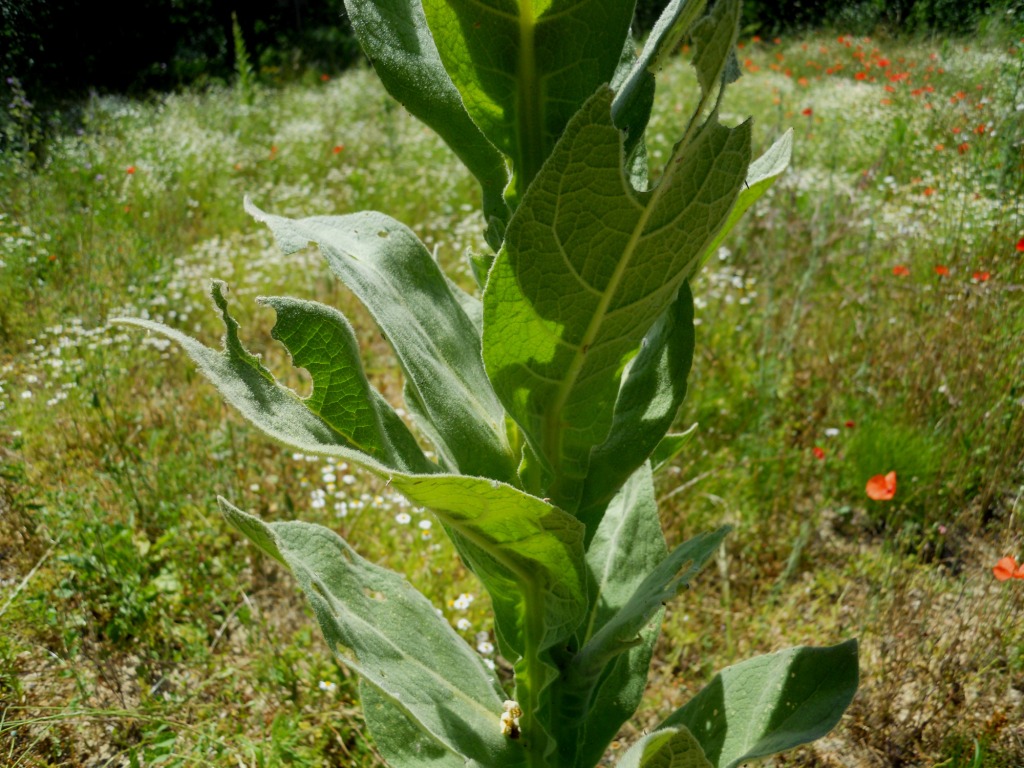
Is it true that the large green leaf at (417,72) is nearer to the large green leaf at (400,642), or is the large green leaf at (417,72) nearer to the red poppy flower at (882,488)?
the large green leaf at (400,642)

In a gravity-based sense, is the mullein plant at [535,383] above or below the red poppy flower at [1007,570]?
above

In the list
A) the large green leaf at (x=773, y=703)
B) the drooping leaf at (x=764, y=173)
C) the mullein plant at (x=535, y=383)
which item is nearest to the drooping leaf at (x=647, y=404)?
the mullein plant at (x=535, y=383)

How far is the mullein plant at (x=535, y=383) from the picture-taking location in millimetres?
857

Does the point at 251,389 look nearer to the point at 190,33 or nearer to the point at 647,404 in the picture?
the point at 647,404

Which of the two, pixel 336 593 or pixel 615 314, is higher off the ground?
pixel 615 314

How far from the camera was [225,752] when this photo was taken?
204cm

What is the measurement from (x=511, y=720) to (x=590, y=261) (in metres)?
0.95

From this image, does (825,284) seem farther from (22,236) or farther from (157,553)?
(22,236)

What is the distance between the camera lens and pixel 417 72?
1156mm

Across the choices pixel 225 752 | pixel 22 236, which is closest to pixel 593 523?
pixel 225 752

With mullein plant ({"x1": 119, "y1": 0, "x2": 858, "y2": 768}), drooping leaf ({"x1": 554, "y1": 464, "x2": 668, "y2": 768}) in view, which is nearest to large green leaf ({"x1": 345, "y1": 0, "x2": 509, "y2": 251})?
mullein plant ({"x1": 119, "y1": 0, "x2": 858, "y2": 768})

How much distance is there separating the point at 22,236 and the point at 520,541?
4922 mm

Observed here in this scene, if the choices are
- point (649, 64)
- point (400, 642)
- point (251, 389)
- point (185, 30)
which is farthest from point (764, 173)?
point (185, 30)

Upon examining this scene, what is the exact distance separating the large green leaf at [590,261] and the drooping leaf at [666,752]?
447mm
